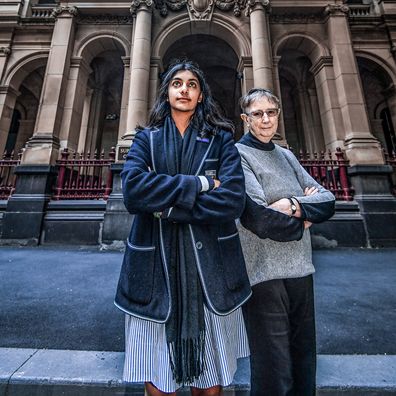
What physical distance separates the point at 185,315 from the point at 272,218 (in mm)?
634

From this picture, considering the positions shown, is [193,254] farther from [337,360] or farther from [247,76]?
[247,76]

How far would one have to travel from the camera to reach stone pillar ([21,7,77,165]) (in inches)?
285

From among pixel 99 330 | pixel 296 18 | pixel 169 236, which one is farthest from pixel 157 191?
pixel 296 18

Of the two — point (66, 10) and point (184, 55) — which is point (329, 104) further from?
point (66, 10)

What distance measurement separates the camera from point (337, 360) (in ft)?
5.49

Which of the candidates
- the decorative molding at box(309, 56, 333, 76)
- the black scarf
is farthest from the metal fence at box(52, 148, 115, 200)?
the decorative molding at box(309, 56, 333, 76)

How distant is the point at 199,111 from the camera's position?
142 cm

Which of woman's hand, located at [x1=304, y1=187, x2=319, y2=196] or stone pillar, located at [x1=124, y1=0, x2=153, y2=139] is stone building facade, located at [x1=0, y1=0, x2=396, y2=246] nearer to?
stone pillar, located at [x1=124, y1=0, x2=153, y2=139]

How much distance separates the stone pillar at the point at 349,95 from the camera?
23.2 feet

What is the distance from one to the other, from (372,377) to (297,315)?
860 millimetres

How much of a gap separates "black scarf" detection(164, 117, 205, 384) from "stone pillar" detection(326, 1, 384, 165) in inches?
301

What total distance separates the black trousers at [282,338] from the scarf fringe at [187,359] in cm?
30

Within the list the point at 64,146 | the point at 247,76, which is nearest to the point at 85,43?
the point at 64,146

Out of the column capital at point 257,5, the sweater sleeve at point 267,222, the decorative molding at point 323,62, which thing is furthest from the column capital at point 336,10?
the sweater sleeve at point 267,222
